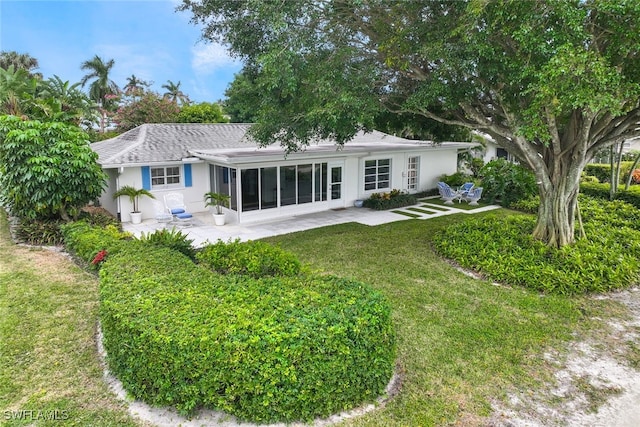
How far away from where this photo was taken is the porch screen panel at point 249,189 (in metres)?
14.6

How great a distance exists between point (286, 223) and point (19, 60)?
151 ft

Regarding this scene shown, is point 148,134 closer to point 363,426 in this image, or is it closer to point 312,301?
point 312,301

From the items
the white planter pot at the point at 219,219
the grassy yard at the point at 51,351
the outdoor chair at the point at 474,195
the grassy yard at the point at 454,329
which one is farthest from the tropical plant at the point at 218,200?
the outdoor chair at the point at 474,195

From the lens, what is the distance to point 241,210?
14602 mm

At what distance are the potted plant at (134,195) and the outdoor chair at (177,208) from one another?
1.78ft

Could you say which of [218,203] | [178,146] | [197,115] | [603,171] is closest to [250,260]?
[218,203]

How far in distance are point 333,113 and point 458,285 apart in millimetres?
4435

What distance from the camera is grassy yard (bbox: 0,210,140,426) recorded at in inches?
185

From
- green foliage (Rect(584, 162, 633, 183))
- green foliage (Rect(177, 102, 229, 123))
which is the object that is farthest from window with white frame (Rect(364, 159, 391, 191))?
green foliage (Rect(584, 162, 633, 183))

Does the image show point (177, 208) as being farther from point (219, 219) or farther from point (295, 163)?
point (295, 163)

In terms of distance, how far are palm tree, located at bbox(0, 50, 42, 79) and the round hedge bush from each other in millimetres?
49011

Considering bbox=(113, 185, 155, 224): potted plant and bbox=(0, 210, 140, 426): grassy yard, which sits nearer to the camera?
bbox=(0, 210, 140, 426): grassy yard

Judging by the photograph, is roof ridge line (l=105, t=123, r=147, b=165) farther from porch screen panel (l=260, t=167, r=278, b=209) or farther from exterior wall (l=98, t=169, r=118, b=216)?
porch screen panel (l=260, t=167, r=278, b=209)

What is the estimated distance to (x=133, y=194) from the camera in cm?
1388
